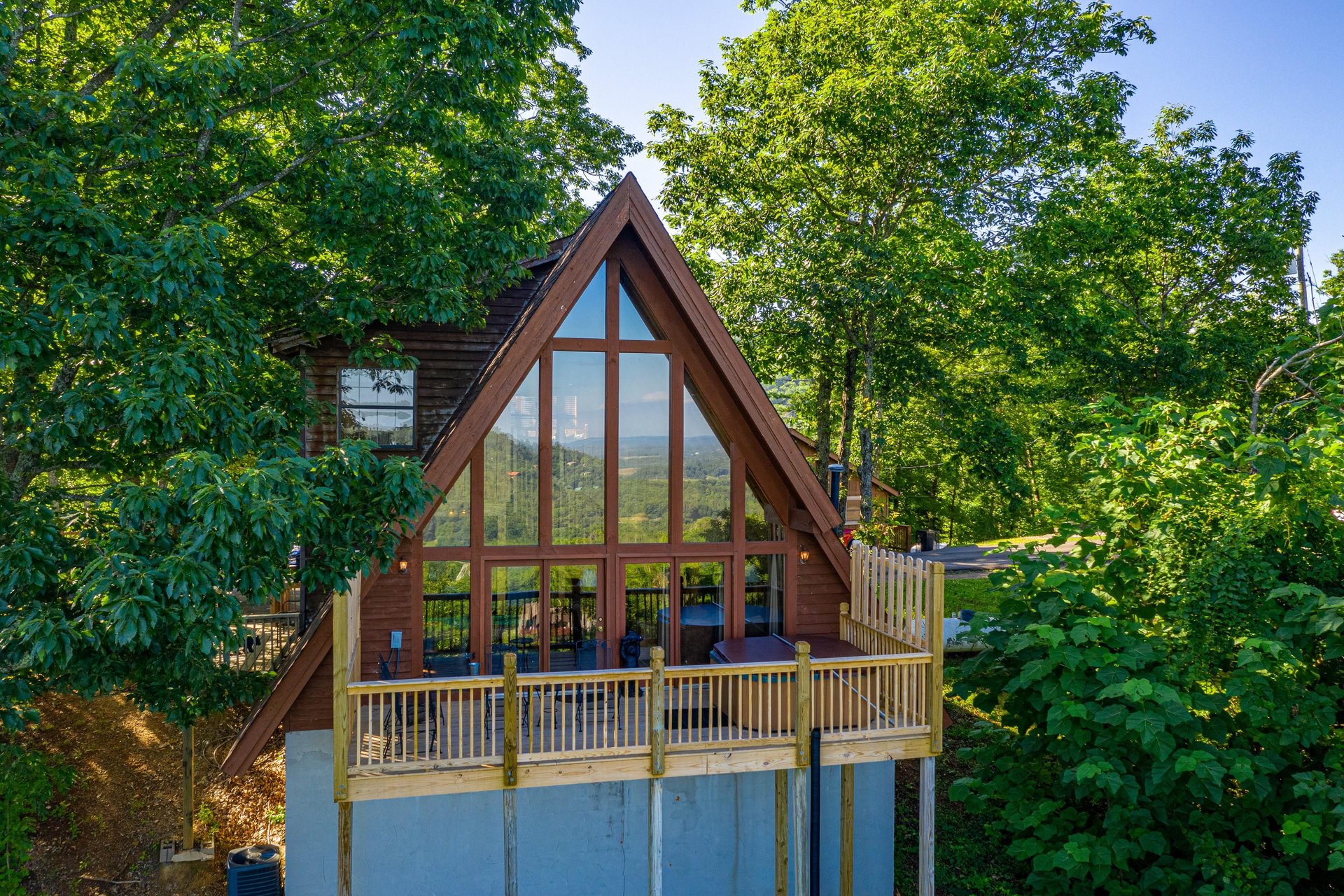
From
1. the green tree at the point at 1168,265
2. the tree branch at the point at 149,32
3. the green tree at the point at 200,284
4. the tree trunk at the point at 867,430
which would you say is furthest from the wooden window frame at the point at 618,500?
the green tree at the point at 1168,265

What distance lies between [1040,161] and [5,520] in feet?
58.6

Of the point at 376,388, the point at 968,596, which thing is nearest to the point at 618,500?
the point at 376,388

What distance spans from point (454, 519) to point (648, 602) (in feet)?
8.55

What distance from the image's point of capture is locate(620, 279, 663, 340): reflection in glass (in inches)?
362

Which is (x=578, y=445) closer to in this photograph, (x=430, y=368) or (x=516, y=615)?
(x=516, y=615)

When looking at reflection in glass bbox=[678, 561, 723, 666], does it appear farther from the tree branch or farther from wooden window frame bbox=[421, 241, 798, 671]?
the tree branch

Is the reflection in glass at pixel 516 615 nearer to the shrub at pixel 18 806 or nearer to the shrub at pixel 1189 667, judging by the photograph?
the shrub at pixel 1189 667

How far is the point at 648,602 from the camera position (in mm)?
9406

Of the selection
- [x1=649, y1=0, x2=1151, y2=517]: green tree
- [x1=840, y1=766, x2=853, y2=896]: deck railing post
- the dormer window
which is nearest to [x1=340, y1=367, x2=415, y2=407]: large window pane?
the dormer window

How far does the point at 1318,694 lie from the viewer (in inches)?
323

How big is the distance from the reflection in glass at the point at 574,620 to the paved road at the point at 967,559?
14.1 meters

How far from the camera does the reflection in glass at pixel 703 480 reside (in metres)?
9.43

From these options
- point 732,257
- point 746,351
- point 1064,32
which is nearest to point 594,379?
point 746,351

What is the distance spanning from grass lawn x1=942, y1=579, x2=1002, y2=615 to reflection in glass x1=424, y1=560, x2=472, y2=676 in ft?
45.8
